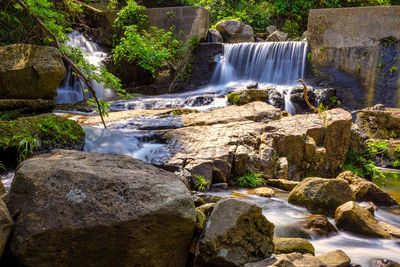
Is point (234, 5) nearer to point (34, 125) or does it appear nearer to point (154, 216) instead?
point (34, 125)

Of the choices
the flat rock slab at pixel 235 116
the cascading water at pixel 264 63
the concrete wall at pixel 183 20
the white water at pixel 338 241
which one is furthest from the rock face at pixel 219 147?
the concrete wall at pixel 183 20

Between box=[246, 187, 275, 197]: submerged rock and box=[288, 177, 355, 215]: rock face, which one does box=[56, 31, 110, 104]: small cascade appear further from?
box=[288, 177, 355, 215]: rock face

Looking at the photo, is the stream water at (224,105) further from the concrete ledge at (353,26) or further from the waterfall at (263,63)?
the concrete ledge at (353,26)

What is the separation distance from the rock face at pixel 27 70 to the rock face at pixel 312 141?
4235 millimetres

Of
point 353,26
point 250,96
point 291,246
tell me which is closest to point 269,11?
point 353,26

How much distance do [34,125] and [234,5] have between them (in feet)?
53.5

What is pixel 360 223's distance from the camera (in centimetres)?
336

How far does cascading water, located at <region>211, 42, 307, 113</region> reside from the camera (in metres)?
12.0

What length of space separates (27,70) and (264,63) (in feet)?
29.9

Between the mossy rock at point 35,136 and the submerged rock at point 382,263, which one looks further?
the mossy rock at point 35,136

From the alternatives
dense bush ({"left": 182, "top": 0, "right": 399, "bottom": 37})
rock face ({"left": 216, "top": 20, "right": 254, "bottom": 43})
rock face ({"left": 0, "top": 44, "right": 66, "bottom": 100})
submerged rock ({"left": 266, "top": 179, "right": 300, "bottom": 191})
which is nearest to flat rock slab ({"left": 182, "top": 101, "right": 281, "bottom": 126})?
submerged rock ({"left": 266, "top": 179, "right": 300, "bottom": 191})

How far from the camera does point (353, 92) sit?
1090 cm

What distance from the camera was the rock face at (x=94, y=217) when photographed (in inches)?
75.1

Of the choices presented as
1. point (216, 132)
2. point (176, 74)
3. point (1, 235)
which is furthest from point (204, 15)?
point (1, 235)
